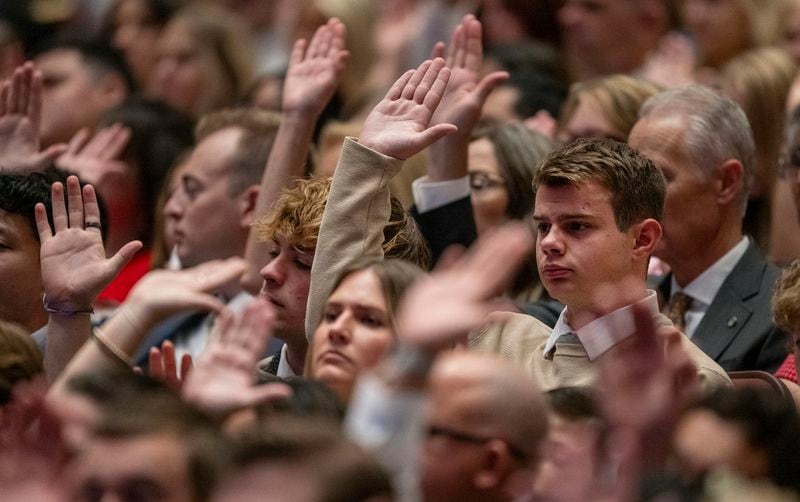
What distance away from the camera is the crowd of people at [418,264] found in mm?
2963

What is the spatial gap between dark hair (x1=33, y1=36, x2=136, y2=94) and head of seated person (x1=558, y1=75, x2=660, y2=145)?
7.70ft

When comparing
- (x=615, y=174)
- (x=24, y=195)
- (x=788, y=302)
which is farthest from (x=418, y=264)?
(x=24, y=195)

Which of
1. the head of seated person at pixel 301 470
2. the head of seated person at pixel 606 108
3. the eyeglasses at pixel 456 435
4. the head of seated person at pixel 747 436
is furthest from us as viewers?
the head of seated person at pixel 606 108

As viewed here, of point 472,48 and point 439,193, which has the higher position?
point 472,48

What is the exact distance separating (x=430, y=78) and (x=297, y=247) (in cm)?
51

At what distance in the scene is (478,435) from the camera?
10.2 ft

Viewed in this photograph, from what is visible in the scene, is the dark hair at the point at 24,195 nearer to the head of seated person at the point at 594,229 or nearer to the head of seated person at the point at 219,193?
the head of seated person at the point at 219,193

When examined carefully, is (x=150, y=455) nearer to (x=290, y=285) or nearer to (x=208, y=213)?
(x=290, y=285)

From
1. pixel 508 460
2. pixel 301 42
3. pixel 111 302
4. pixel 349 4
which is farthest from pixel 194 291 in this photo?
pixel 349 4

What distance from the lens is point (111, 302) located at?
5551mm

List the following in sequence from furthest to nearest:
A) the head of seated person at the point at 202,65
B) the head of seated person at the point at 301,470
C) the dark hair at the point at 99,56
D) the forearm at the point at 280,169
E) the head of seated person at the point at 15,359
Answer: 1. the head of seated person at the point at 202,65
2. the dark hair at the point at 99,56
3. the forearm at the point at 280,169
4. the head of seated person at the point at 15,359
5. the head of seated person at the point at 301,470

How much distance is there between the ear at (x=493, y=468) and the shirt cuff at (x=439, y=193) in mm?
1592

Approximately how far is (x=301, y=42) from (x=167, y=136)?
130 cm

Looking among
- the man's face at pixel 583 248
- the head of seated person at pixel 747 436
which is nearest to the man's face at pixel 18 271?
the man's face at pixel 583 248
